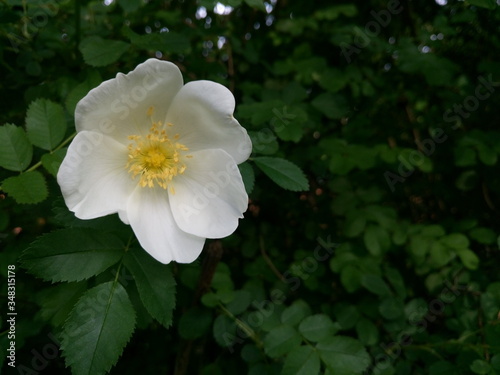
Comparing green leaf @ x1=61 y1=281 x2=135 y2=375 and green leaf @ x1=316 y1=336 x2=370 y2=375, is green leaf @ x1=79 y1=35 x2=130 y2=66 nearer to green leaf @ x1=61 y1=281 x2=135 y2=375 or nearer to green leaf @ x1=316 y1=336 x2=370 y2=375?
green leaf @ x1=61 y1=281 x2=135 y2=375

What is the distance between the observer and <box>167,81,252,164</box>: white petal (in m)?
1.18

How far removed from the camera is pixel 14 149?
1.22 m

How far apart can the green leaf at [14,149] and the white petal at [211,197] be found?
1.39 feet

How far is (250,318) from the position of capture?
5.49 feet

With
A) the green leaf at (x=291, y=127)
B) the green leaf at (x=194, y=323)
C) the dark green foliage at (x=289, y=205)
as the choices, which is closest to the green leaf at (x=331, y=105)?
the dark green foliage at (x=289, y=205)

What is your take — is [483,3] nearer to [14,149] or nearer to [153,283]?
[153,283]

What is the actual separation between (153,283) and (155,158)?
0.40 metres

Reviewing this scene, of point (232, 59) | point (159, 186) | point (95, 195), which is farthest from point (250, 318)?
point (232, 59)

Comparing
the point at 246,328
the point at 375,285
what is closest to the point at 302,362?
the point at 246,328

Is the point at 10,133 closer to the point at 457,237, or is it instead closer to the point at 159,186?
the point at 159,186

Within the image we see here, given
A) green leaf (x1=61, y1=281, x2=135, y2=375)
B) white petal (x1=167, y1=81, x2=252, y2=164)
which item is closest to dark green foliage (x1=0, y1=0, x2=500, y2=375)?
green leaf (x1=61, y1=281, x2=135, y2=375)

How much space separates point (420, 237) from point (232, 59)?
127 centimetres

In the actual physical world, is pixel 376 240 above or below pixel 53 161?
below

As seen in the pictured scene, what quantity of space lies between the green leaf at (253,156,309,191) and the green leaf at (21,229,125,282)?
1.63ft
